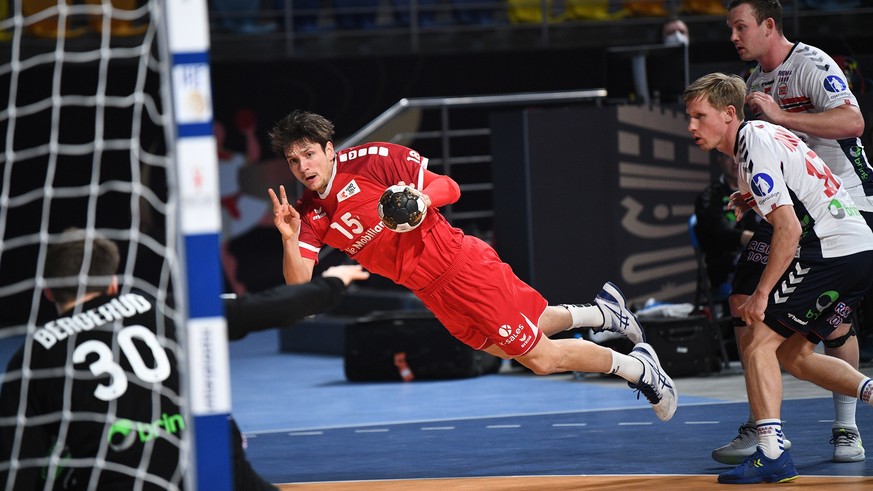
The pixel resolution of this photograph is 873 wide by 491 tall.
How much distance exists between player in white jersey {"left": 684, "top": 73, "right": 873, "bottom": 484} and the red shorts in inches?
42.5

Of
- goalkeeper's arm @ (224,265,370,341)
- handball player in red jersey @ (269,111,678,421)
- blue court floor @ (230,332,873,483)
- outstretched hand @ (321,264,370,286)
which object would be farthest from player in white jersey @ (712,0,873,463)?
goalkeeper's arm @ (224,265,370,341)

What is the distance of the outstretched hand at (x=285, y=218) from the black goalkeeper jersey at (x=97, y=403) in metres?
1.43

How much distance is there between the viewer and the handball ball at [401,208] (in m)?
5.26

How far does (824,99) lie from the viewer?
5.77 metres

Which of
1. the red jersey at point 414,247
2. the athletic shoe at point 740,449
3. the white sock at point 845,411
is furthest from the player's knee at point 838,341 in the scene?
the red jersey at point 414,247

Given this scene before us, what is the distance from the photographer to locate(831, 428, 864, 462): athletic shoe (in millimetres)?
5633

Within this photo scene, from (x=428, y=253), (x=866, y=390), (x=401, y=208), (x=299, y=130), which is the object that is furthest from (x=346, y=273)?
(x=866, y=390)

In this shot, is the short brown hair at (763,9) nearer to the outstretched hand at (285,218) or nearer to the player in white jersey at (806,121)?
the player in white jersey at (806,121)

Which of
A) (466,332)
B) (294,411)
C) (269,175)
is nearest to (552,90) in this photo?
(269,175)

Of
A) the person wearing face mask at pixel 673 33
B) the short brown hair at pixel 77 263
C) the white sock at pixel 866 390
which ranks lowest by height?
→ the white sock at pixel 866 390

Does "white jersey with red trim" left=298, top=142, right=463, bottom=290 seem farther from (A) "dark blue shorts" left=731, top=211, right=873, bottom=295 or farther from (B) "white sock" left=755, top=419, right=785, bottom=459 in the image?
(B) "white sock" left=755, top=419, right=785, bottom=459

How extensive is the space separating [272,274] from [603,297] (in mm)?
9129

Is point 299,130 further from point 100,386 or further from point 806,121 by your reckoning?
point 806,121

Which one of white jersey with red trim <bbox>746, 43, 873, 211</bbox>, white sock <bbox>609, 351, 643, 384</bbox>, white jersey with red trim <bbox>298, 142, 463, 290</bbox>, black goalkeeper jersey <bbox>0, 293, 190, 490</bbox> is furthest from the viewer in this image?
white sock <bbox>609, 351, 643, 384</bbox>
